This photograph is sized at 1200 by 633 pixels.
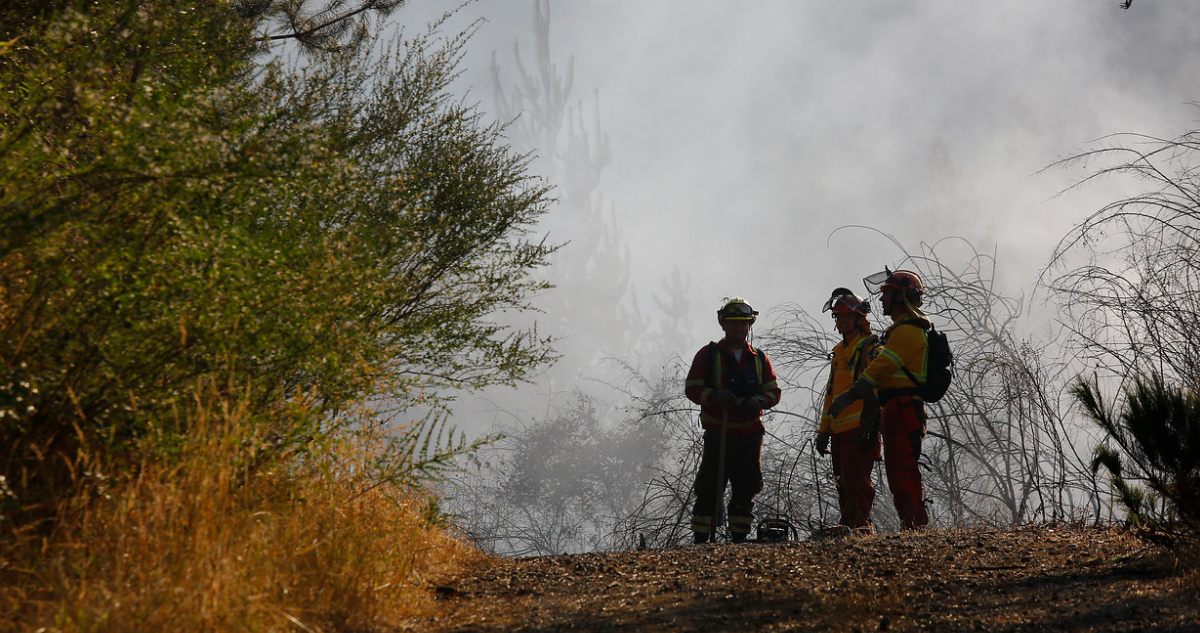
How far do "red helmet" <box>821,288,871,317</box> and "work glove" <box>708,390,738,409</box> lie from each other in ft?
3.75

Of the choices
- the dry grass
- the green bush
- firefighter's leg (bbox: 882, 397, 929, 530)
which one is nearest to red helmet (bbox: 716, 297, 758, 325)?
firefighter's leg (bbox: 882, 397, 929, 530)

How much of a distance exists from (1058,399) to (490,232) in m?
5.75

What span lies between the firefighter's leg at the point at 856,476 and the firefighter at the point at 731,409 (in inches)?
30.4

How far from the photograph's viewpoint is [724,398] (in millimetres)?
6414

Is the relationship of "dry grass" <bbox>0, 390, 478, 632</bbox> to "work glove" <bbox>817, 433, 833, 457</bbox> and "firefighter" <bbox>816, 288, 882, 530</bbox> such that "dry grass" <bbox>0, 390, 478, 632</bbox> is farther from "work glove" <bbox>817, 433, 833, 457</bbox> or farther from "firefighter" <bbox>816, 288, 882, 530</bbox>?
"work glove" <bbox>817, 433, 833, 457</bbox>

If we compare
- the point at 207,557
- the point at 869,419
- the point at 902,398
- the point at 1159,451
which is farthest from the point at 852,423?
the point at 207,557

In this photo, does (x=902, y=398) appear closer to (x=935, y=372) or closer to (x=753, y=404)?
(x=935, y=372)

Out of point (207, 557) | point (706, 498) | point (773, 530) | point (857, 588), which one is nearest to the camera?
point (207, 557)

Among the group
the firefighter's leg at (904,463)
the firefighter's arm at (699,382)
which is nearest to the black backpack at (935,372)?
the firefighter's leg at (904,463)

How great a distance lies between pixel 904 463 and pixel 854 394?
638 mm

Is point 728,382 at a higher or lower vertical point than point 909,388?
higher

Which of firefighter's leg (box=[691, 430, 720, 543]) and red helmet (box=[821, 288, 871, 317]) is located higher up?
red helmet (box=[821, 288, 871, 317])

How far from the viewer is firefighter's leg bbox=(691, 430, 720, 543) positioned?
6.41m

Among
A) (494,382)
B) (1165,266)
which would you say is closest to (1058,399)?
(1165,266)
